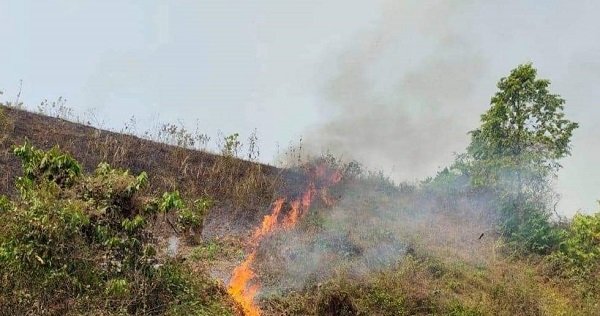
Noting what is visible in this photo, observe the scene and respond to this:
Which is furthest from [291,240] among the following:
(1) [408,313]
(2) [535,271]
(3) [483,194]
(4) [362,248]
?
(3) [483,194]

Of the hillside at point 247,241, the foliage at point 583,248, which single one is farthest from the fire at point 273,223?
the foliage at point 583,248

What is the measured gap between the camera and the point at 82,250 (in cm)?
769

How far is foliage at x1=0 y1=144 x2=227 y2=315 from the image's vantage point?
7301mm

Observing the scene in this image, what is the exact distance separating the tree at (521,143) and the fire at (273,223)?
585 centimetres

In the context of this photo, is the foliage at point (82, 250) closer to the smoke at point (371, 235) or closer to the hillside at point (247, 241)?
the hillside at point (247, 241)

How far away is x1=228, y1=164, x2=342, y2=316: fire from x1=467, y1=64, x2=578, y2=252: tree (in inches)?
230

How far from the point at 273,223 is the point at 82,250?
8326 mm

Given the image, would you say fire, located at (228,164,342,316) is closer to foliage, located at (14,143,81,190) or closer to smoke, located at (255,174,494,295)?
smoke, located at (255,174,494,295)

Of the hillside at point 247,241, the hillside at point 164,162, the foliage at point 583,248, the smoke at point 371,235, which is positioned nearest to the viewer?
the hillside at point 247,241

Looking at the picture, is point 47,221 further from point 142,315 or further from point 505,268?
point 505,268

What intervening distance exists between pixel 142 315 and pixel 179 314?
0.60 m

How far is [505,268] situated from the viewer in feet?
45.0

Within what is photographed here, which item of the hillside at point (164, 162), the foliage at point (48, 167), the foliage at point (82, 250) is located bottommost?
the foliage at point (82, 250)

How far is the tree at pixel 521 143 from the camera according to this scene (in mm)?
16219
